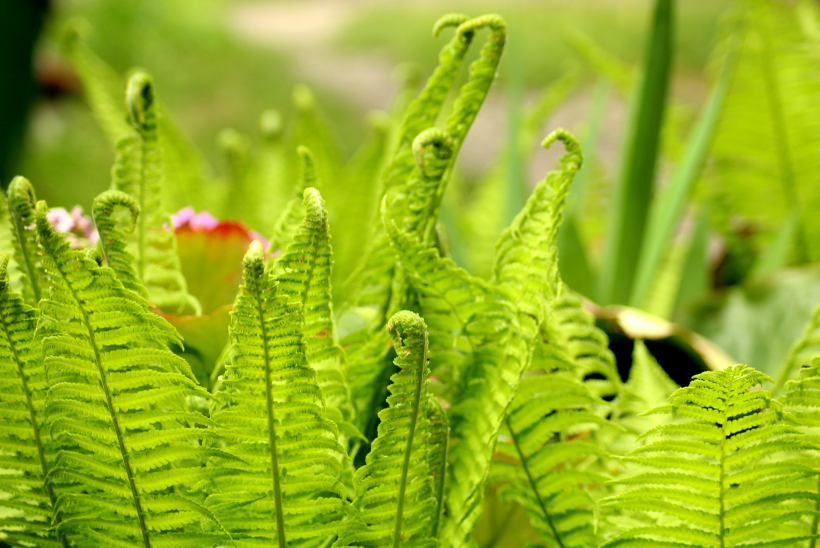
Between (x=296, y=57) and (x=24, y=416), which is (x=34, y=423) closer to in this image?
(x=24, y=416)

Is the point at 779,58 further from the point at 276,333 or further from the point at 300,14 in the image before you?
the point at 300,14

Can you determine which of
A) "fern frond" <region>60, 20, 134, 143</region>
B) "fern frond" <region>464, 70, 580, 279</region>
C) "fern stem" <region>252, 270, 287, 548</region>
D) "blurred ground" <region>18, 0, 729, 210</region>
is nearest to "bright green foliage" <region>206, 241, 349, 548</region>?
"fern stem" <region>252, 270, 287, 548</region>

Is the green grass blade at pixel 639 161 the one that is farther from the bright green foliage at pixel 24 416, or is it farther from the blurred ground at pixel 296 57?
the blurred ground at pixel 296 57

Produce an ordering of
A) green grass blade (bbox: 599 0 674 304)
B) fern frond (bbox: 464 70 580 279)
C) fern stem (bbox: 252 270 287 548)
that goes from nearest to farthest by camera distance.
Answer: fern stem (bbox: 252 270 287 548) → green grass blade (bbox: 599 0 674 304) → fern frond (bbox: 464 70 580 279)

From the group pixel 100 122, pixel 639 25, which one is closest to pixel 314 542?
pixel 100 122

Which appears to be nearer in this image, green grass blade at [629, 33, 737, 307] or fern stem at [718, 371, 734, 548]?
fern stem at [718, 371, 734, 548]

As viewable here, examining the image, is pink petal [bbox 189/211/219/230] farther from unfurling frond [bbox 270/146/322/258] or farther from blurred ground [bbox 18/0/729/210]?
blurred ground [bbox 18/0/729/210]
